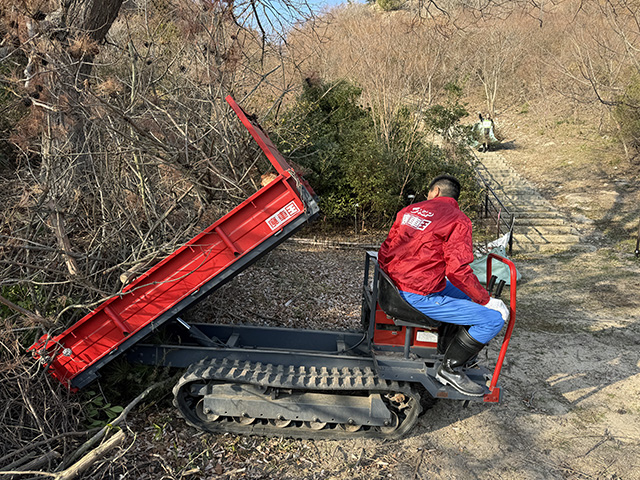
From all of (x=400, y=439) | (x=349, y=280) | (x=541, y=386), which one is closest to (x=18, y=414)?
(x=400, y=439)

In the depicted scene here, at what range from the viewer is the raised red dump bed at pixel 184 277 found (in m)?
3.57

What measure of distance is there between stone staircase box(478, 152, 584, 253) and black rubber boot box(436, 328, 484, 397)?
874 cm

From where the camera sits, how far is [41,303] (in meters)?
4.18

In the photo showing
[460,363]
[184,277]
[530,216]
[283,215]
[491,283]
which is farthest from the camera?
[530,216]

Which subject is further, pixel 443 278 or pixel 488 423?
pixel 488 423

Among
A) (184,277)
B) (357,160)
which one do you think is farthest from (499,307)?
(357,160)

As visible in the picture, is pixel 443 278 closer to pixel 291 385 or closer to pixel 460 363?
pixel 460 363

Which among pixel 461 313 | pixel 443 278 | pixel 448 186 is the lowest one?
pixel 461 313

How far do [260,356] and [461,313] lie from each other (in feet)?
6.09

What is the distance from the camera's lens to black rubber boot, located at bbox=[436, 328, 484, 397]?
375 cm

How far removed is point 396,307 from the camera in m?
3.87

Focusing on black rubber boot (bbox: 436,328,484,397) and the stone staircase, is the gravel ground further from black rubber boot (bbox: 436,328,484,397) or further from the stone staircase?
the stone staircase

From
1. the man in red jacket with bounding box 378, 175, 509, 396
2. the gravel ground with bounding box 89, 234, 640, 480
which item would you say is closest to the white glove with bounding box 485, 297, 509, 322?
the man in red jacket with bounding box 378, 175, 509, 396

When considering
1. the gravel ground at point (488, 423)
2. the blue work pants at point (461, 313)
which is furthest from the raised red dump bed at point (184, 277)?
the blue work pants at point (461, 313)
